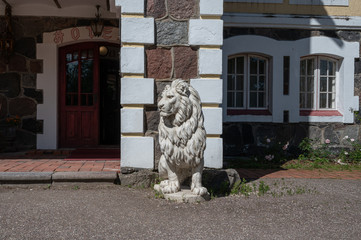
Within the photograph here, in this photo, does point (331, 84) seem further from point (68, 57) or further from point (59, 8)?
point (59, 8)

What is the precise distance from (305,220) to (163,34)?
9.04 feet

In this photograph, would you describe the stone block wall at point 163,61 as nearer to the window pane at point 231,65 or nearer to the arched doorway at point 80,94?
the window pane at point 231,65

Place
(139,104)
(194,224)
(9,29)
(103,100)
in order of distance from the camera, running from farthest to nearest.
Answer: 1. (103,100)
2. (9,29)
3. (139,104)
4. (194,224)

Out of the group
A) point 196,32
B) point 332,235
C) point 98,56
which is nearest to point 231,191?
point 332,235

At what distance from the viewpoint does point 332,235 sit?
8.78ft

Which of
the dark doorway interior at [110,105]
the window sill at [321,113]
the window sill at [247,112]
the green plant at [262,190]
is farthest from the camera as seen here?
the dark doorway interior at [110,105]

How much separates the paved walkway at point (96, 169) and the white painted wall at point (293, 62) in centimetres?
139

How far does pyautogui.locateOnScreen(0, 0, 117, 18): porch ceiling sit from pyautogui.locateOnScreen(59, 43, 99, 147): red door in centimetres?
68

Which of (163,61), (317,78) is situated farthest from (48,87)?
(317,78)

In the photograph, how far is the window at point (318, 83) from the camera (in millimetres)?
7027

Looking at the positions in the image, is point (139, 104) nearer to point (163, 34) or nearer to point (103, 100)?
point (163, 34)

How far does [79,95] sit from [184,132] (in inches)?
170

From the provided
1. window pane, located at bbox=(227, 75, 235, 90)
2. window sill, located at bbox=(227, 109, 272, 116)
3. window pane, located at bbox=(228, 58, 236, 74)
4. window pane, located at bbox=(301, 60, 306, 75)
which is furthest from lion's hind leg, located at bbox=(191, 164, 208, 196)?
window pane, located at bbox=(301, 60, 306, 75)

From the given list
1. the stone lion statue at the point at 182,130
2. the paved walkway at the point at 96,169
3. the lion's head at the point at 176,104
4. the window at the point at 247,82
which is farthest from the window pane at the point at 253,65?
the lion's head at the point at 176,104
